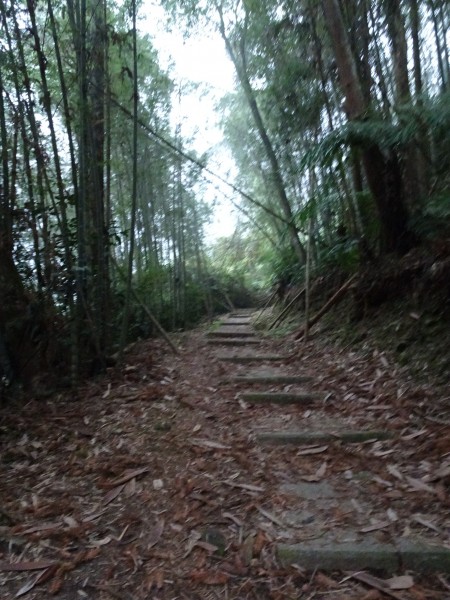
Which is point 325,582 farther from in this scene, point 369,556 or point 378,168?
point 378,168

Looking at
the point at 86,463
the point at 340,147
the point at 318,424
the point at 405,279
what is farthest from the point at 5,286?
the point at 405,279

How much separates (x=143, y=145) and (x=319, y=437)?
545cm

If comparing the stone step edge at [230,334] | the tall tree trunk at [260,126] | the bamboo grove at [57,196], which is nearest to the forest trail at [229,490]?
the bamboo grove at [57,196]

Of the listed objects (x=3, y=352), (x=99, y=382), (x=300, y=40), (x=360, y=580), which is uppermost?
(x=300, y=40)

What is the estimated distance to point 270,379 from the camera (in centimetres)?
415

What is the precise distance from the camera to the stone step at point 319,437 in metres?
2.92

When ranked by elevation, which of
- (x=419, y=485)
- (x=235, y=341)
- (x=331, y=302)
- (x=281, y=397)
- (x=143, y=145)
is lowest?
(x=419, y=485)

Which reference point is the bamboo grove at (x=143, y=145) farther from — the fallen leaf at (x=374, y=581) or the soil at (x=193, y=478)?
the fallen leaf at (x=374, y=581)

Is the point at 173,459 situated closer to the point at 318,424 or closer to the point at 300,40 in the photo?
the point at 318,424

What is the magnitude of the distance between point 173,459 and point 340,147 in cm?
282

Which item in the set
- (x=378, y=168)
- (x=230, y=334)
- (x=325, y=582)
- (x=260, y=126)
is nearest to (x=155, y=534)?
(x=325, y=582)

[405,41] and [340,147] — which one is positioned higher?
[405,41]

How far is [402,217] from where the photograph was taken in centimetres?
437

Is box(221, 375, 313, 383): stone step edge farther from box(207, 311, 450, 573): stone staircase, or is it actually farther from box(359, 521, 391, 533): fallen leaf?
box(359, 521, 391, 533): fallen leaf
